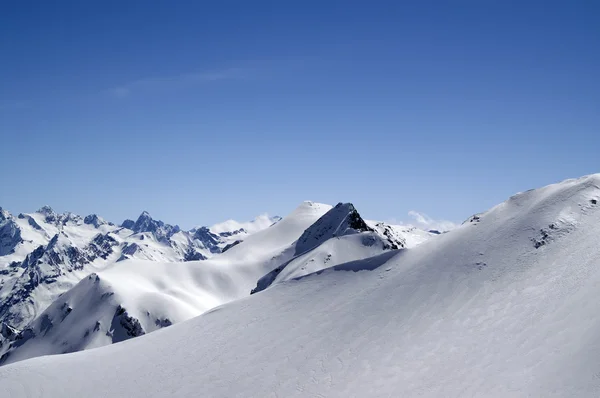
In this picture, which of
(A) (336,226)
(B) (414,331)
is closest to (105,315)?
(A) (336,226)

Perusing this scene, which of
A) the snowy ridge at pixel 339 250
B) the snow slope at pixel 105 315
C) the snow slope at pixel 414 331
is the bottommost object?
the snow slope at pixel 105 315

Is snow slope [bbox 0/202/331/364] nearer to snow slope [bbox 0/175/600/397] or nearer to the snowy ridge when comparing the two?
the snowy ridge

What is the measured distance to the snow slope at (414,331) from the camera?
3491 cm

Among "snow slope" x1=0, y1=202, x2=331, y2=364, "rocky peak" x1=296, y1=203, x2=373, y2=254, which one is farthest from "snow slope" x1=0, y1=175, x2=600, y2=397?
"snow slope" x1=0, y1=202, x2=331, y2=364

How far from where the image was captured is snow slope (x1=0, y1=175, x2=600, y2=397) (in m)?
34.9

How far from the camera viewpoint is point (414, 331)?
45938mm

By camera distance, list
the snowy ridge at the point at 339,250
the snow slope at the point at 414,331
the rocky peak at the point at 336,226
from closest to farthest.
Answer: the snow slope at the point at 414,331 < the snowy ridge at the point at 339,250 < the rocky peak at the point at 336,226

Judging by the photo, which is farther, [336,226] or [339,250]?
[336,226]

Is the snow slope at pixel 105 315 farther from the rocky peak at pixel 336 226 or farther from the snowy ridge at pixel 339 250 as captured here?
the snowy ridge at pixel 339 250

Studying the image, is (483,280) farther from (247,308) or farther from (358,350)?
(247,308)

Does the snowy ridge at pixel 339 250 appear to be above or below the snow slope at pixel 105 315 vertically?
above

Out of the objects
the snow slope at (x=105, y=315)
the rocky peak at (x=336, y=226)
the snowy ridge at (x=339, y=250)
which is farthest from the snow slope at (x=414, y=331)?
the snow slope at (x=105, y=315)

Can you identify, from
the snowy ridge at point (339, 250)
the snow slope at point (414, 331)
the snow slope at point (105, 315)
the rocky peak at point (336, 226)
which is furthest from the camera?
the snow slope at point (105, 315)

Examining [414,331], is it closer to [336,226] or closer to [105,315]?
[336,226]
